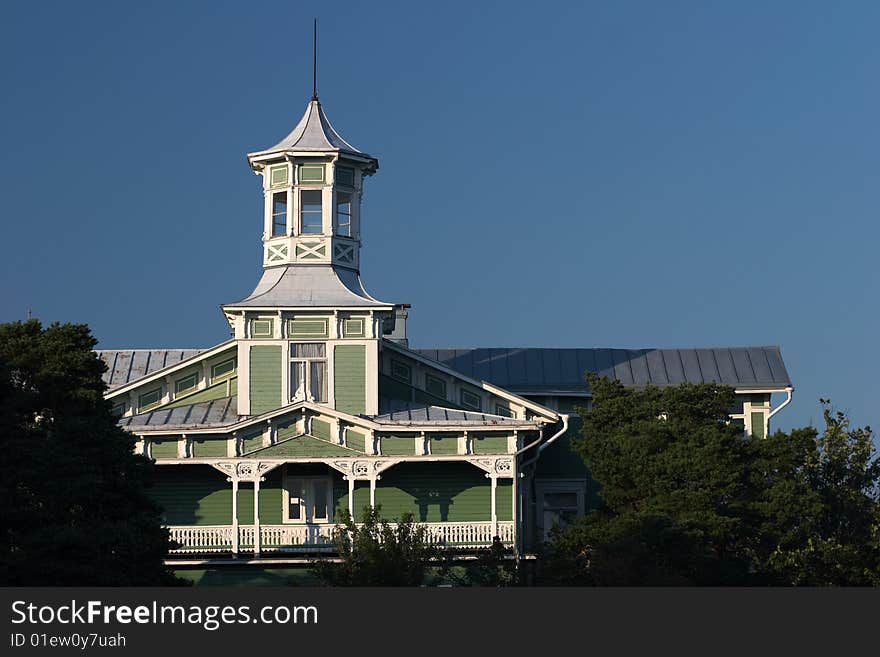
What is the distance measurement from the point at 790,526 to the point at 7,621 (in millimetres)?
23085

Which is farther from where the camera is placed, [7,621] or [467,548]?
[467,548]

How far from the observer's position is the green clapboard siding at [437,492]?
47.6m

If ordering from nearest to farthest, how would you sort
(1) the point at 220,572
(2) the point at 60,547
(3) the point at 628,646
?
(3) the point at 628,646, (2) the point at 60,547, (1) the point at 220,572

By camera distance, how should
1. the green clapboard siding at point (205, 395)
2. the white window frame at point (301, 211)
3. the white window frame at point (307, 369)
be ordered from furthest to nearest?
the white window frame at point (301, 211) → the green clapboard siding at point (205, 395) → the white window frame at point (307, 369)

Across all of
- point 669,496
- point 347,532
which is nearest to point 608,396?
point 669,496

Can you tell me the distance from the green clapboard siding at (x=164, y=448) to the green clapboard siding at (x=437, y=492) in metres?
5.15

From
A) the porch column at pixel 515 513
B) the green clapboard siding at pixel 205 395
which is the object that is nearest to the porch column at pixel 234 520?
the green clapboard siding at pixel 205 395

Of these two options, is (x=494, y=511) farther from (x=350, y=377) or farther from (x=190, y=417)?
(x=190, y=417)

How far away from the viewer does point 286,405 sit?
4650 centimetres

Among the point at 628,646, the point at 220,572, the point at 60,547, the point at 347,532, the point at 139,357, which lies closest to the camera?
the point at 628,646

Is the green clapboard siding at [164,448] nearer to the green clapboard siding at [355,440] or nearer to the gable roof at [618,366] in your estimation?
the green clapboard siding at [355,440]

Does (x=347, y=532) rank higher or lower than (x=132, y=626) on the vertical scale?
higher

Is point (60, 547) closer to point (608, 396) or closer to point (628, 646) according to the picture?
point (628, 646)

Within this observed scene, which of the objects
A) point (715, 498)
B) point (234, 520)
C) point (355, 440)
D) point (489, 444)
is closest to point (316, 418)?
point (355, 440)
